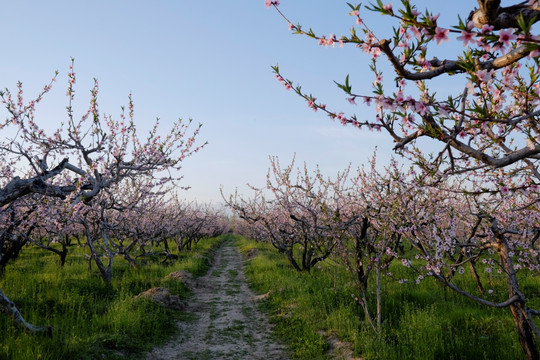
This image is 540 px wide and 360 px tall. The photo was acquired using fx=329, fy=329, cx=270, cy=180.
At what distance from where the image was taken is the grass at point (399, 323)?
20.1ft

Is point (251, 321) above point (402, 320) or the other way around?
the other way around

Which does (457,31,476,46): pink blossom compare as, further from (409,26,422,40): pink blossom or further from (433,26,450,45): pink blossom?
(409,26,422,40): pink blossom

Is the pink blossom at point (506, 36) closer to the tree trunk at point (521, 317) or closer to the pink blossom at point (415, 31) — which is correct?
the pink blossom at point (415, 31)

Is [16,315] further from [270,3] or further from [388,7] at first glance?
[388,7]

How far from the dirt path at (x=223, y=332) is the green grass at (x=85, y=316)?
52 cm

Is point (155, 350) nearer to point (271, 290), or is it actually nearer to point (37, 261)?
point (271, 290)

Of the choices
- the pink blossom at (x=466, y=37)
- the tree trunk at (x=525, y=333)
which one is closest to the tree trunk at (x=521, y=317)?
the tree trunk at (x=525, y=333)

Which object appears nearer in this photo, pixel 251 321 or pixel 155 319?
pixel 155 319

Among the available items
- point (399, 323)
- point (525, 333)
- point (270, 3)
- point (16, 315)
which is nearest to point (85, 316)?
point (16, 315)

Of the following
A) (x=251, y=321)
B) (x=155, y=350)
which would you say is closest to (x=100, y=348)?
(x=155, y=350)

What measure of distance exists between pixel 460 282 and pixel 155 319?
10.6 metres

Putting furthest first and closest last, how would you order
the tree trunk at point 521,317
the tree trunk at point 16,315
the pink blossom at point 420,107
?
the tree trunk at point 16,315 → the tree trunk at point 521,317 → the pink blossom at point 420,107

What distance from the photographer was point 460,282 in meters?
12.1

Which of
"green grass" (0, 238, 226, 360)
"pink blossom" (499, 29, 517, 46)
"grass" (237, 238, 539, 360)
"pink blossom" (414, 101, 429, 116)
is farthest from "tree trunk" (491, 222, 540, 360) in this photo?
"green grass" (0, 238, 226, 360)
